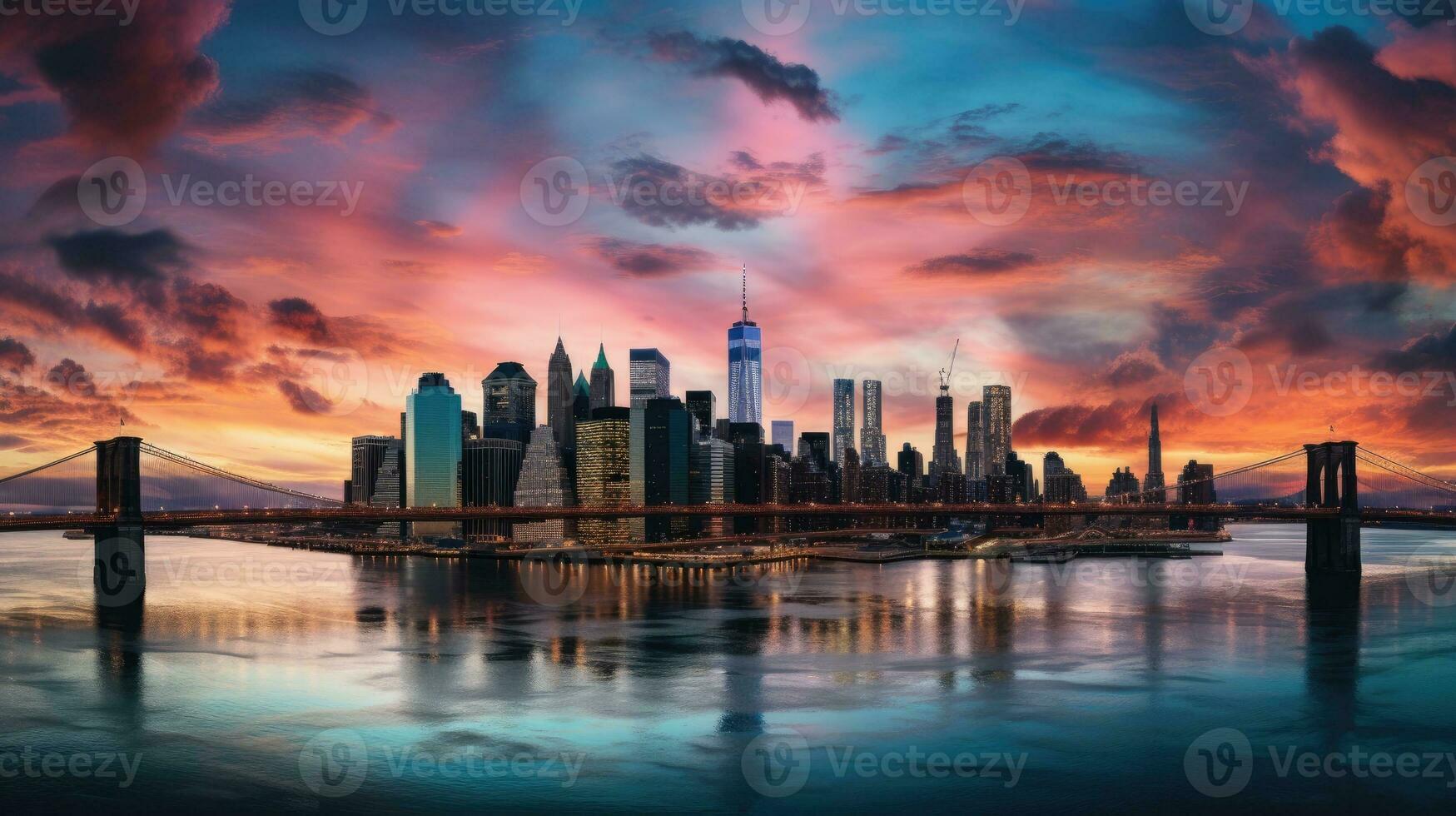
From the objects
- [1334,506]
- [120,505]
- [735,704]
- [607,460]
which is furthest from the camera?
[607,460]

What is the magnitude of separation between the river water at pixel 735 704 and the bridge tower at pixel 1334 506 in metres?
13.6

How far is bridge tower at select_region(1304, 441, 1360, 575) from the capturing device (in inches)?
3231

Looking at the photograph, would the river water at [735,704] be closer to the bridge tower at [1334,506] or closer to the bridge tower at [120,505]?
the bridge tower at [120,505]

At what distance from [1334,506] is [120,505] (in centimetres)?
9208

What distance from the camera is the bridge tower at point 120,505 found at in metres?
69.2

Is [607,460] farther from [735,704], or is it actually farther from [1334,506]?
[735,704]

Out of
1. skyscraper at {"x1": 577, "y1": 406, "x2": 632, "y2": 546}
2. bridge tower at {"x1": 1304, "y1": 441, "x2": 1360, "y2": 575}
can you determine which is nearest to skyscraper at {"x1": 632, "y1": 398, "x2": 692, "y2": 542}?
skyscraper at {"x1": 577, "y1": 406, "x2": 632, "y2": 546}

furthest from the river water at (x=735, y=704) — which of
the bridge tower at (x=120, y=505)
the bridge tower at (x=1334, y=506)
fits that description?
the bridge tower at (x=1334, y=506)

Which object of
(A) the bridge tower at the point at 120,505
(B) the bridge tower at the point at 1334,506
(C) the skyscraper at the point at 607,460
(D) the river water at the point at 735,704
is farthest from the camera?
(C) the skyscraper at the point at 607,460

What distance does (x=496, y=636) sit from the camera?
5134 centimetres

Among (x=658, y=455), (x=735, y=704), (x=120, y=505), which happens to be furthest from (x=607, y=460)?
(x=735, y=704)

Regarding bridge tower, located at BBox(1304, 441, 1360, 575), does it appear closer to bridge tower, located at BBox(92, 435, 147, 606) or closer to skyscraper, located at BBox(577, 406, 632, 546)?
bridge tower, located at BBox(92, 435, 147, 606)

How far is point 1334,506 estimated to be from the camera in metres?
84.2

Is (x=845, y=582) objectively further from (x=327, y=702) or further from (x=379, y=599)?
(x=327, y=702)
